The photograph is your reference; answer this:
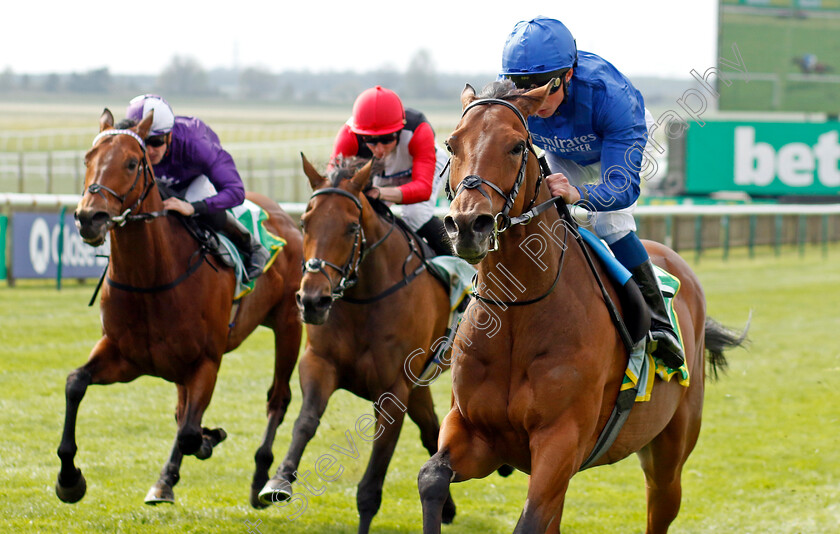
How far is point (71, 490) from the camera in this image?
4.57m

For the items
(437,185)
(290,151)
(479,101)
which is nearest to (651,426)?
(479,101)

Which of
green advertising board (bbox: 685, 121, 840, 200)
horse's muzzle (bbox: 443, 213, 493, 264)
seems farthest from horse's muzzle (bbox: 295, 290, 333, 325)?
green advertising board (bbox: 685, 121, 840, 200)

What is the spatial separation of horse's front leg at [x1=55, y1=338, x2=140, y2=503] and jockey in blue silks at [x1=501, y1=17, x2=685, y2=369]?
2.31 meters

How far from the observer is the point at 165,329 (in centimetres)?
476

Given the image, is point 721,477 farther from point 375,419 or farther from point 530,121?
point 530,121

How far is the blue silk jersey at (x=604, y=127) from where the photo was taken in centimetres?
333

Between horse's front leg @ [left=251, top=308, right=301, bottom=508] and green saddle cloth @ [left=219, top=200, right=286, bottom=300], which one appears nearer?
green saddle cloth @ [left=219, top=200, right=286, bottom=300]

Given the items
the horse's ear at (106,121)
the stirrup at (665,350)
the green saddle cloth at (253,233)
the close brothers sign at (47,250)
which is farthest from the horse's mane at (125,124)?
the close brothers sign at (47,250)

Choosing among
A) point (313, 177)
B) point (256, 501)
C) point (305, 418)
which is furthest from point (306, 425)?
point (313, 177)

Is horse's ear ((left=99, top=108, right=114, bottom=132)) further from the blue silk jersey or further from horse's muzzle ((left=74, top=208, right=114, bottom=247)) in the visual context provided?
the blue silk jersey

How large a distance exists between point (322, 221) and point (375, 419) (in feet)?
3.57

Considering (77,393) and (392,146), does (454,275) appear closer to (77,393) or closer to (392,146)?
(392,146)

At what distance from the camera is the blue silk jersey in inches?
131

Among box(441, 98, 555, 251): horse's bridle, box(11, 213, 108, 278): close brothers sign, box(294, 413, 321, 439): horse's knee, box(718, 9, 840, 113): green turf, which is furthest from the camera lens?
box(718, 9, 840, 113): green turf
